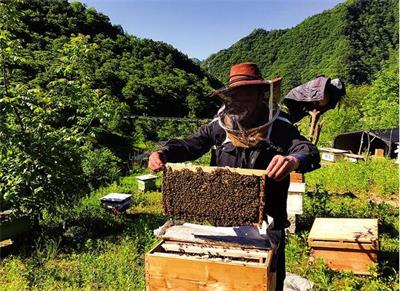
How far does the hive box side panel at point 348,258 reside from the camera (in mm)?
5125

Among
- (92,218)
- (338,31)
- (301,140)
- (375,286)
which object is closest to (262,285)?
(301,140)

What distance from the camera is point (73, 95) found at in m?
7.25

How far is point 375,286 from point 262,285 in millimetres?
3040

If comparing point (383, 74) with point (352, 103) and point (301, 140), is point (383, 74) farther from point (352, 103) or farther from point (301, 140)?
point (301, 140)

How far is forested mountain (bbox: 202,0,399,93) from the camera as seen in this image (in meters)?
79.4

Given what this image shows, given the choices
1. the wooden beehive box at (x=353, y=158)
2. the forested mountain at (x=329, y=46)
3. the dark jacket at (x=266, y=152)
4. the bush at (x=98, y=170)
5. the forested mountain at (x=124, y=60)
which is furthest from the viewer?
the forested mountain at (x=329, y=46)

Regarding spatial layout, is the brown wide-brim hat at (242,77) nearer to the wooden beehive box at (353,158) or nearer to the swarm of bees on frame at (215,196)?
the swarm of bees on frame at (215,196)

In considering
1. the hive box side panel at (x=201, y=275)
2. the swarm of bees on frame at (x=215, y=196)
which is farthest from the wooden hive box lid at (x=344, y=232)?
the hive box side panel at (x=201, y=275)

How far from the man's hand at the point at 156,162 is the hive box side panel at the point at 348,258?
334cm

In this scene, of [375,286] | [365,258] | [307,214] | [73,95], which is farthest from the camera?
[307,214]

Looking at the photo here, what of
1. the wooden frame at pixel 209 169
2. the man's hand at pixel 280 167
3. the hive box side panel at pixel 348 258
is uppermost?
the man's hand at pixel 280 167

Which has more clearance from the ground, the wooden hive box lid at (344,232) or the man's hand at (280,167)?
the man's hand at (280,167)

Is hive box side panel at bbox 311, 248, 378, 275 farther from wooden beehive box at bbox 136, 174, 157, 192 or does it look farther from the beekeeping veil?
wooden beehive box at bbox 136, 174, 157, 192

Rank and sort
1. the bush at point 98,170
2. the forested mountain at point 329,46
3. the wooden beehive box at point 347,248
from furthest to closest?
the forested mountain at point 329,46 → the bush at point 98,170 → the wooden beehive box at point 347,248
